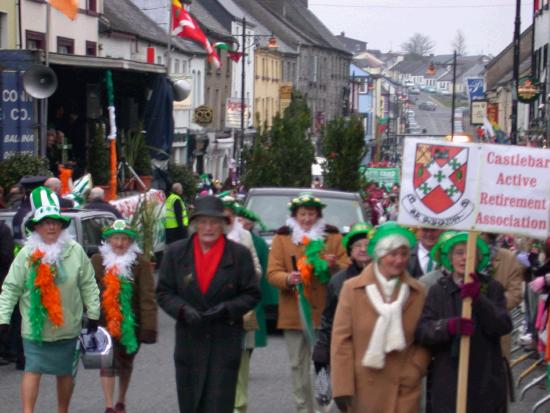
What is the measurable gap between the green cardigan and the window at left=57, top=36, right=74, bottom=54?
24.2 m

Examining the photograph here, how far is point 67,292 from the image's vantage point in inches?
343

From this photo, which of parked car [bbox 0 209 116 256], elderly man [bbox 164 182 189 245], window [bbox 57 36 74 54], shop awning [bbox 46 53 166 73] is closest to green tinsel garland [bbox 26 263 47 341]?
parked car [bbox 0 209 116 256]

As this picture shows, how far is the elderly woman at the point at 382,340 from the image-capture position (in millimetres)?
6883

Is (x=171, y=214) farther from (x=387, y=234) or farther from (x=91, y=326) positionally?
(x=387, y=234)

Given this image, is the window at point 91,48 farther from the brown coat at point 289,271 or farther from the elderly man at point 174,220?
the brown coat at point 289,271

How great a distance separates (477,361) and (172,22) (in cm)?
2605

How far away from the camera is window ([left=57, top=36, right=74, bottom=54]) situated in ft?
107

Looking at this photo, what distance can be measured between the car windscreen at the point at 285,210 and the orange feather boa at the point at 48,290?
694 centimetres

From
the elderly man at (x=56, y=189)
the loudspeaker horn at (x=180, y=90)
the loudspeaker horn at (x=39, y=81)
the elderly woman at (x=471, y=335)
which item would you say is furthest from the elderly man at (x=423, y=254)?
the loudspeaker horn at (x=180, y=90)

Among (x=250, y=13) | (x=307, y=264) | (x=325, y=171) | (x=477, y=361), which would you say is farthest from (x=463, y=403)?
(x=250, y=13)

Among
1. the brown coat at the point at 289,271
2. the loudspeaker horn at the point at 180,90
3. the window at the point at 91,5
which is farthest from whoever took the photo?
the window at the point at 91,5

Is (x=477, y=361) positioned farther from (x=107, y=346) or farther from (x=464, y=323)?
(x=107, y=346)

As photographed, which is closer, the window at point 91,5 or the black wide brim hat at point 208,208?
the black wide brim hat at point 208,208

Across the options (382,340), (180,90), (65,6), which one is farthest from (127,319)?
(180,90)
